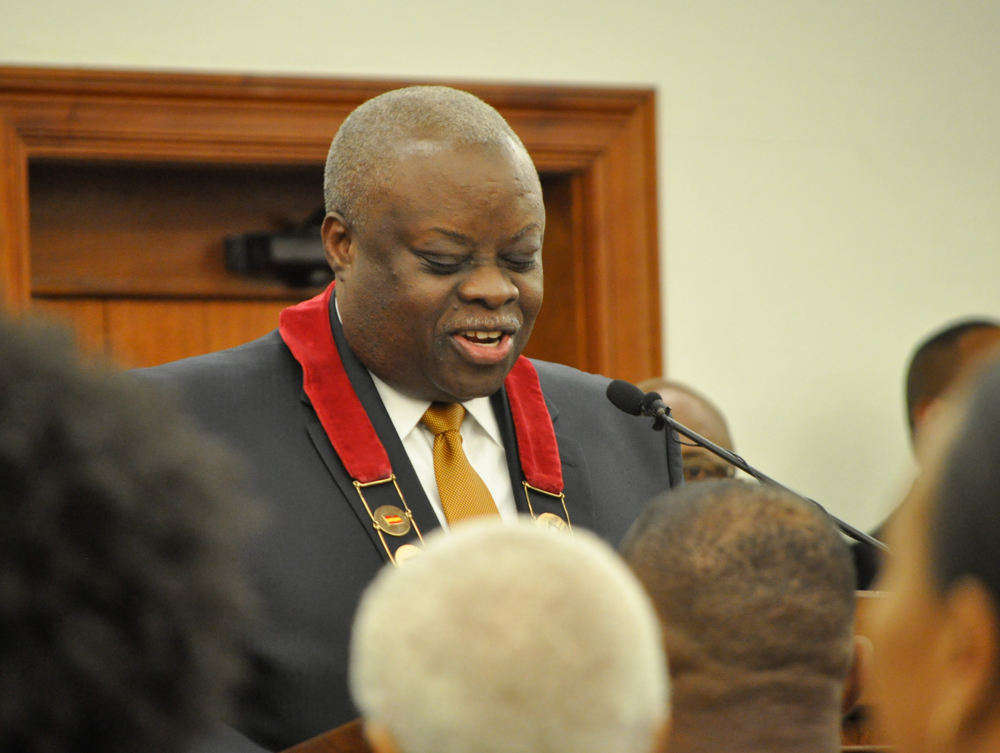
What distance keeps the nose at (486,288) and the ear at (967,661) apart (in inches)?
51.3

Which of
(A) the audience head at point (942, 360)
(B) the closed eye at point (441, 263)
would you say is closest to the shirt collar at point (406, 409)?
(B) the closed eye at point (441, 263)

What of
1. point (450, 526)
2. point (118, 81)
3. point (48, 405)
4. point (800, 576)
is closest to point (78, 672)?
point (48, 405)

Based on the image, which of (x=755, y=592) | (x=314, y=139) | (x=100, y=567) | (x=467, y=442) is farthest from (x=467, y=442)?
Answer: (x=314, y=139)

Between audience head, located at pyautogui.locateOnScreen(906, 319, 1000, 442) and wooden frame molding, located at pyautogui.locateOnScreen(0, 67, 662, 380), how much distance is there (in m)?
0.80

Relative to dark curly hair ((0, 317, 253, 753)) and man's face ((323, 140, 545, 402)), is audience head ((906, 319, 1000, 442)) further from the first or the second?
dark curly hair ((0, 317, 253, 753))

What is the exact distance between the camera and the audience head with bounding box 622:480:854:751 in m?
1.17

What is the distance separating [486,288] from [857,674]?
874 millimetres

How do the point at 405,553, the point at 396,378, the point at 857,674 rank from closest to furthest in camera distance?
the point at 857,674 < the point at 405,553 < the point at 396,378

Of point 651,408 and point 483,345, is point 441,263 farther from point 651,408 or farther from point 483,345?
point 651,408

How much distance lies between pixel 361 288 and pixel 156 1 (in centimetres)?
191

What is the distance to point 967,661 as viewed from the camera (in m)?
0.86

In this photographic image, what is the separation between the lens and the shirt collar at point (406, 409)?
2203 millimetres

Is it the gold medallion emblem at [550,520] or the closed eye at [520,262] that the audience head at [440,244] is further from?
the gold medallion emblem at [550,520]

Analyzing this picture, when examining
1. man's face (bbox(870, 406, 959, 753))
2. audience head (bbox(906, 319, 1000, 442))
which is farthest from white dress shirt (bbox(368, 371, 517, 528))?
audience head (bbox(906, 319, 1000, 442))
